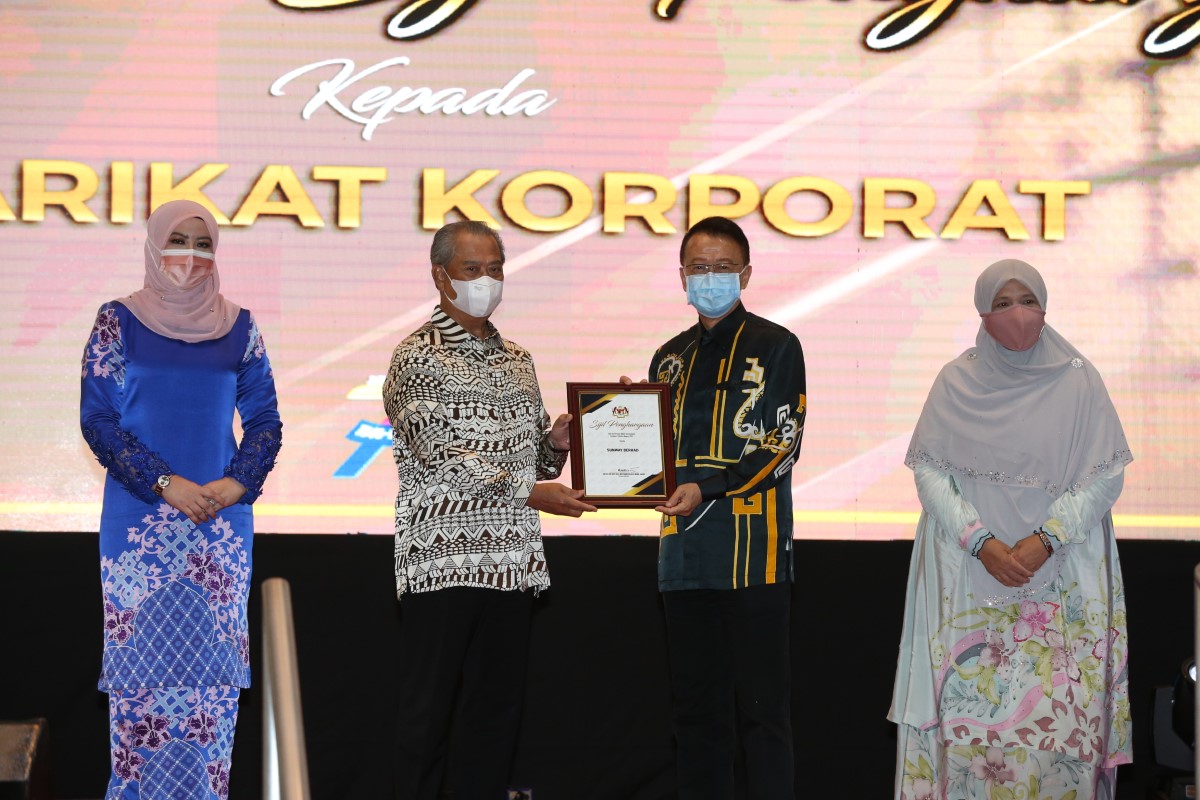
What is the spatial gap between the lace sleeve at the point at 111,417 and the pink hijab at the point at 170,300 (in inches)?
2.9

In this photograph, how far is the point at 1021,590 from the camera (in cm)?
329

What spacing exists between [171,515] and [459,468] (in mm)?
677

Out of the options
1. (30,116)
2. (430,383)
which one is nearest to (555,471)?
(430,383)

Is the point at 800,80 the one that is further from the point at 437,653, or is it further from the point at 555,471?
the point at 437,653

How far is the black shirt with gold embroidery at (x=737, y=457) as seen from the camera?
309cm

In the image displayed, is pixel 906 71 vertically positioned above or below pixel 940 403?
above

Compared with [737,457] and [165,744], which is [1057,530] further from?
[165,744]

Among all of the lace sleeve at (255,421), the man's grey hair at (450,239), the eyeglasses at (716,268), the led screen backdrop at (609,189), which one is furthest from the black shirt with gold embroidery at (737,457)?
the led screen backdrop at (609,189)

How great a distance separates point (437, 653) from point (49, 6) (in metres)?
2.40

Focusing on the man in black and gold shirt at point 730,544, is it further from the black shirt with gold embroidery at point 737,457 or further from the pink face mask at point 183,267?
the pink face mask at point 183,267

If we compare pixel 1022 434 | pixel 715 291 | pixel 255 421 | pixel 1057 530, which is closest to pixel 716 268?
pixel 715 291

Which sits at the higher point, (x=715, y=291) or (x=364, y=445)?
(x=715, y=291)

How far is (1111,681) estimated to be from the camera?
329 cm

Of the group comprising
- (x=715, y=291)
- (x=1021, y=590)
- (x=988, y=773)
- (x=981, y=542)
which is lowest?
(x=988, y=773)
